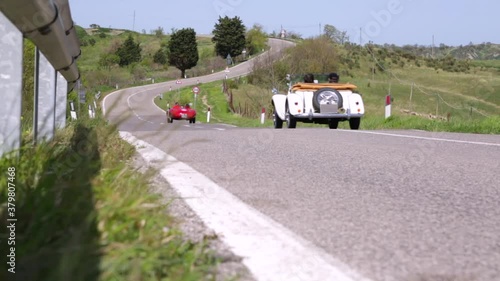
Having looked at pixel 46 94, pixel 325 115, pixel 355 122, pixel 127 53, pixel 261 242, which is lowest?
pixel 355 122

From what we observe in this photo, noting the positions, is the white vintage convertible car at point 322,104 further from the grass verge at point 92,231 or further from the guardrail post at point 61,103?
the grass verge at point 92,231

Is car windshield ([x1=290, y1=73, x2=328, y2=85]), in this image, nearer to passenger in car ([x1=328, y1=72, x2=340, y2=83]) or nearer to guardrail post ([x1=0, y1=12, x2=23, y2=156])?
passenger in car ([x1=328, y1=72, x2=340, y2=83])

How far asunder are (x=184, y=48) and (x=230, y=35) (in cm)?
617

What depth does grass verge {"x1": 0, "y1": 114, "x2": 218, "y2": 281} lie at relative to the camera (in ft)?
6.66

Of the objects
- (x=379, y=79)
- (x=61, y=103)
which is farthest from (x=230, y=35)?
(x=61, y=103)

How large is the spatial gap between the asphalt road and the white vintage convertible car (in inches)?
325

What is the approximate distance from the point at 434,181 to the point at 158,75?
292 feet

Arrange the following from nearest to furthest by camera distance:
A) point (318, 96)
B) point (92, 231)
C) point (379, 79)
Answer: point (92, 231)
point (318, 96)
point (379, 79)

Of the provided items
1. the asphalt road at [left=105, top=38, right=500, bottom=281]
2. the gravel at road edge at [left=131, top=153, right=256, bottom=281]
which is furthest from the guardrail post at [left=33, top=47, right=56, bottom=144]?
the gravel at road edge at [left=131, top=153, right=256, bottom=281]

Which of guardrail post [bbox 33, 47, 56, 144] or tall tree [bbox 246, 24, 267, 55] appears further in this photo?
tall tree [bbox 246, 24, 267, 55]

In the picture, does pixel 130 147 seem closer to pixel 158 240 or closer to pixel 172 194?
pixel 172 194

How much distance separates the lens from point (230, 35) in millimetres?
90312

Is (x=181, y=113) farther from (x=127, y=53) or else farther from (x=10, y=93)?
(x=127, y=53)

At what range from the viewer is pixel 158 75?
92.8 metres
